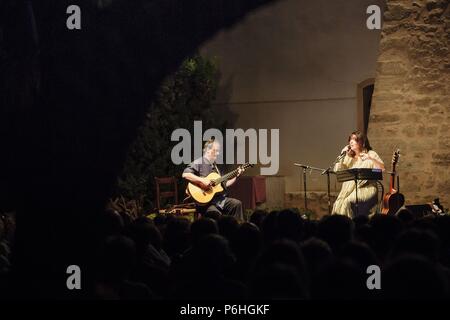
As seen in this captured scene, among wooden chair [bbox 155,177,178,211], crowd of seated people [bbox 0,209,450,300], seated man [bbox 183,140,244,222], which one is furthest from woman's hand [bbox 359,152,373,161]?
crowd of seated people [bbox 0,209,450,300]

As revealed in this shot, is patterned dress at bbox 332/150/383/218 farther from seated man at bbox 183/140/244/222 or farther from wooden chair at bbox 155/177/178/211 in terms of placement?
wooden chair at bbox 155/177/178/211

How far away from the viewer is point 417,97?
11.7 meters

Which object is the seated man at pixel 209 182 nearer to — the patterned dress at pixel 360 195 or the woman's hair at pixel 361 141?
the patterned dress at pixel 360 195

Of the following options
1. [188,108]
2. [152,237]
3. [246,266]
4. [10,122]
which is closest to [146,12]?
[152,237]

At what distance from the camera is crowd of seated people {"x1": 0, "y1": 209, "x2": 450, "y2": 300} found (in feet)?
9.90

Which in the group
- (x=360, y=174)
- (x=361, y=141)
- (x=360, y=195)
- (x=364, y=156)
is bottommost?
(x=360, y=195)

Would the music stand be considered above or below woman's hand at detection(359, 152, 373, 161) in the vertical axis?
below

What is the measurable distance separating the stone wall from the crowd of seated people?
6.02 meters

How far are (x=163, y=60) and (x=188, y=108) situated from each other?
8675 mm

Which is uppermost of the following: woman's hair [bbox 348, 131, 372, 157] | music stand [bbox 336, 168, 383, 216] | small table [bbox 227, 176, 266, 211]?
woman's hair [bbox 348, 131, 372, 157]

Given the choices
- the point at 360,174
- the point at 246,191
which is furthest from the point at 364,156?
the point at 246,191

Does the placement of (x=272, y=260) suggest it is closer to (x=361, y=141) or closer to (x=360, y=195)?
(x=360, y=195)

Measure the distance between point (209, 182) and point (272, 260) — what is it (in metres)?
6.44

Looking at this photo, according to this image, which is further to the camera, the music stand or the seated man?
the seated man
